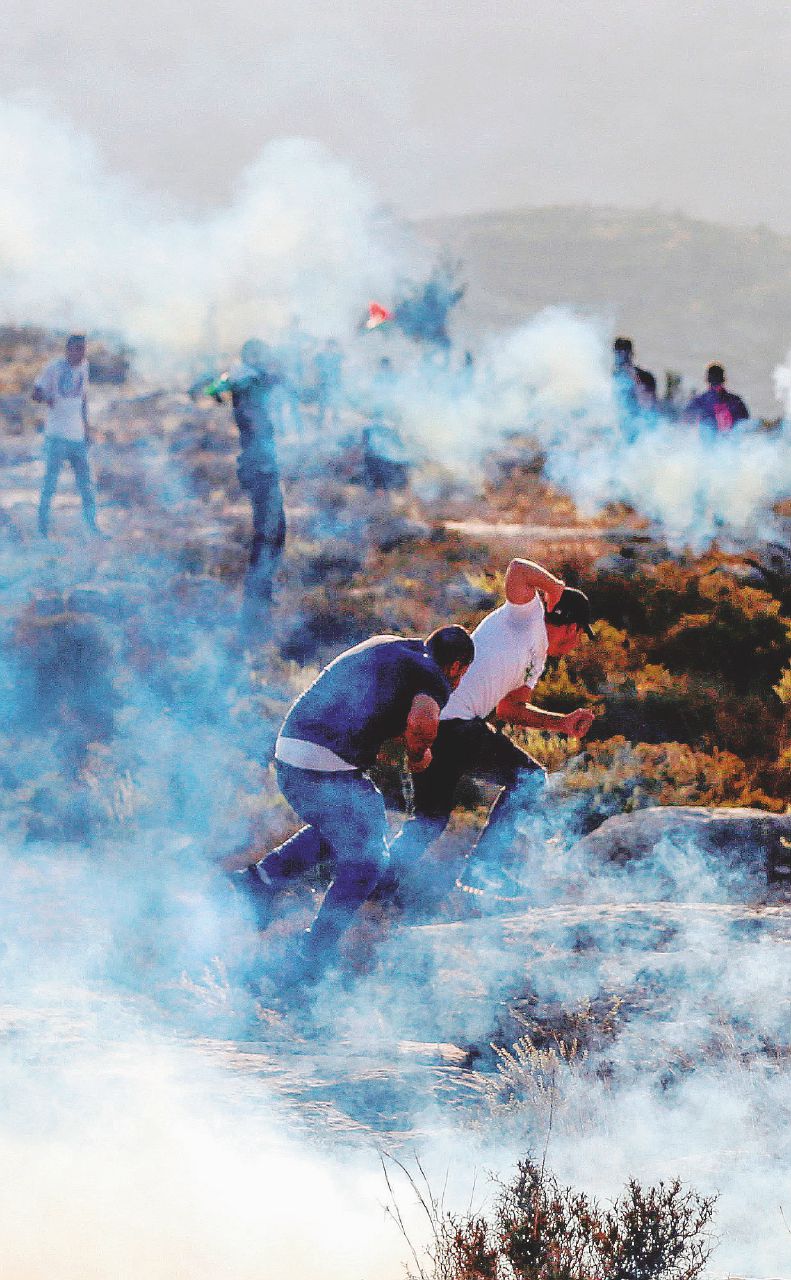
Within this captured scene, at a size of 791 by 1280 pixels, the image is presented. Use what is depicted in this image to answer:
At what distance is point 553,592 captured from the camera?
19.5 ft

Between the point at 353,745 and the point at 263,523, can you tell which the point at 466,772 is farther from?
the point at 263,523

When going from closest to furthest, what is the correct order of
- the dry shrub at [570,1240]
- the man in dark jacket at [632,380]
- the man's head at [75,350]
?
the dry shrub at [570,1240]
the man's head at [75,350]
the man in dark jacket at [632,380]

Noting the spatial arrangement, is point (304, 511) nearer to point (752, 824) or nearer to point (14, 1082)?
point (752, 824)

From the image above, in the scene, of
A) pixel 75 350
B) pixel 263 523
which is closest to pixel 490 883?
pixel 263 523

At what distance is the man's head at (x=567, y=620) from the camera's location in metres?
6.00

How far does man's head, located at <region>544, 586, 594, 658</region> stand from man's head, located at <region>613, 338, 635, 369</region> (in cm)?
1170


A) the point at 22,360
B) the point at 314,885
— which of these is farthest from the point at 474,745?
the point at 22,360

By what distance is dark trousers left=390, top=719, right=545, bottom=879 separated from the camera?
5.82 meters

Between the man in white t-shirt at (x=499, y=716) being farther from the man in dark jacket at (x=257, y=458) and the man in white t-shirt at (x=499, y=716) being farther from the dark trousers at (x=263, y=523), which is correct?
the dark trousers at (x=263, y=523)

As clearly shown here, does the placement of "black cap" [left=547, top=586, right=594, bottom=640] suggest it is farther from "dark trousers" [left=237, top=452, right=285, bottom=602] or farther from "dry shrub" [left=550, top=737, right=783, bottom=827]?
"dark trousers" [left=237, top=452, right=285, bottom=602]

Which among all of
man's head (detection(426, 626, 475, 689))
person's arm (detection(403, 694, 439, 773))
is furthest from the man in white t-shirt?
person's arm (detection(403, 694, 439, 773))

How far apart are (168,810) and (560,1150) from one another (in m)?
3.79

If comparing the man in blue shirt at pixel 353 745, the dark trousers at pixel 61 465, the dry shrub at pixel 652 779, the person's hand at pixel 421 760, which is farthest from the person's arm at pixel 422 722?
the dark trousers at pixel 61 465

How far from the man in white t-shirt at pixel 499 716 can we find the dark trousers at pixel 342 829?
482 mm
